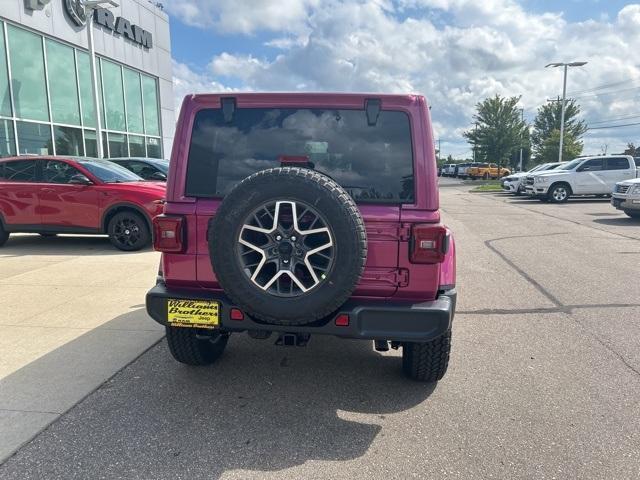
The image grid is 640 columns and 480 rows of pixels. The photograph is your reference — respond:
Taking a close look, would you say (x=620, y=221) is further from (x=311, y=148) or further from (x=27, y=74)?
(x=27, y=74)

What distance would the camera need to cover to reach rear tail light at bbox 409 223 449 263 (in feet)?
9.39

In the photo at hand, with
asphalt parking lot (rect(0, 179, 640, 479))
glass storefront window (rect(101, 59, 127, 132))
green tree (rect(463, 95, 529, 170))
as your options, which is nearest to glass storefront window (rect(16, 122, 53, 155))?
glass storefront window (rect(101, 59, 127, 132))

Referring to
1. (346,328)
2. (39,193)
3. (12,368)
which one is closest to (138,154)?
(39,193)

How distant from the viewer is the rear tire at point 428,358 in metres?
3.28

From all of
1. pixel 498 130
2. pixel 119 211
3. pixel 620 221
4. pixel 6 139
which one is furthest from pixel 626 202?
pixel 498 130

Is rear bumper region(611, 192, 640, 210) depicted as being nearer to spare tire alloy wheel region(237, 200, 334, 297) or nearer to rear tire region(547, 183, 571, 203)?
rear tire region(547, 183, 571, 203)

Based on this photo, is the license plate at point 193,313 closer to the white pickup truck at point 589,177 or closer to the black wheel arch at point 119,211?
the black wheel arch at point 119,211

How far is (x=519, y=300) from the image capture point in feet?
18.7

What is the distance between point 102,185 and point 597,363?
7.84 metres

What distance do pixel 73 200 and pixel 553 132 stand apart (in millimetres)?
42198

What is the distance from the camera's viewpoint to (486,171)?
49.4m

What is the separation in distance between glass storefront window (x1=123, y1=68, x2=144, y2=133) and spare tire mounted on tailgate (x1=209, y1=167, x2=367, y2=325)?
20824 mm

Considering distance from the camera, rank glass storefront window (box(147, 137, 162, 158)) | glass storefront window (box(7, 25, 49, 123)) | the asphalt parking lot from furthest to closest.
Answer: glass storefront window (box(147, 137, 162, 158)) < glass storefront window (box(7, 25, 49, 123)) < the asphalt parking lot

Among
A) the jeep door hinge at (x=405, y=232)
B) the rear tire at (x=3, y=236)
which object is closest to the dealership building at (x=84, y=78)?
the rear tire at (x=3, y=236)
